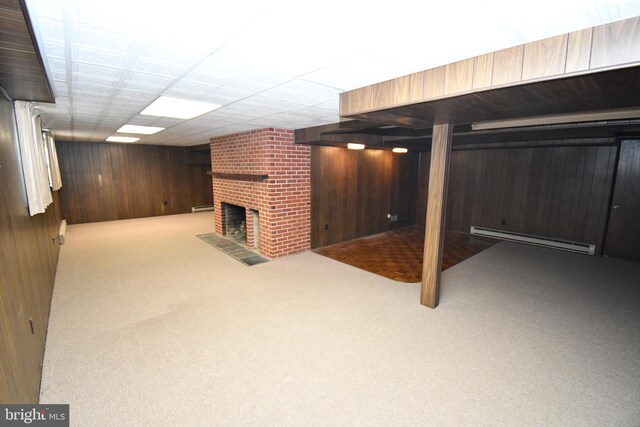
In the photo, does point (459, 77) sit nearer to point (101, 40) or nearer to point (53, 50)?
point (101, 40)

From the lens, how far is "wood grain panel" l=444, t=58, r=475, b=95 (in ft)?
5.44

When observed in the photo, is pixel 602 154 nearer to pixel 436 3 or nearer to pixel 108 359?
pixel 436 3

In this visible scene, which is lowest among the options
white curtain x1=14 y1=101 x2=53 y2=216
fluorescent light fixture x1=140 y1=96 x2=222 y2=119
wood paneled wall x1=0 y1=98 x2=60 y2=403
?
wood paneled wall x1=0 y1=98 x2=60 y2=403

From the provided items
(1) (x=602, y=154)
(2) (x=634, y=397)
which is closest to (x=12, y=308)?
(2) (x=634, y=397)

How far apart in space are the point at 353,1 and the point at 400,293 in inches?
119

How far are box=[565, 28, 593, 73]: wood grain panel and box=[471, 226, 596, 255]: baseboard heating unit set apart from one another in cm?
526

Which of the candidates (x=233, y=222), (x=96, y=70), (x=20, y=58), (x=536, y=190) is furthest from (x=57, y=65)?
(x=536, y=190)

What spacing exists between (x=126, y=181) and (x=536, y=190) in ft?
32.6

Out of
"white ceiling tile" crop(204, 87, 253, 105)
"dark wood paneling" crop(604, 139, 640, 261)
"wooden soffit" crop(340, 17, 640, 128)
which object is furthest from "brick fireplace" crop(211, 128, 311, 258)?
"dark wood paneling" crop(604, 139, 640, 261)

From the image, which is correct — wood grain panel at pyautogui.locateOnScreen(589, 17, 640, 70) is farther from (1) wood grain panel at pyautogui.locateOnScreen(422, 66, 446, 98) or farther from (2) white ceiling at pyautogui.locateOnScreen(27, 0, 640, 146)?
(1) wood grain panel at pyautogui.locateOnScreen(422, 66, 446, 98)

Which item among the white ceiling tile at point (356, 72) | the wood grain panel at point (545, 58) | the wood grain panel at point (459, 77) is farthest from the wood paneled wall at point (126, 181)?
the wood grain panel at point (545, 58)

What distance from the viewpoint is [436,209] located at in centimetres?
297

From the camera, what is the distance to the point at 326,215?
532 cm

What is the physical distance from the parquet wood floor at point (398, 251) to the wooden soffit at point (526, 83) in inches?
93.8
